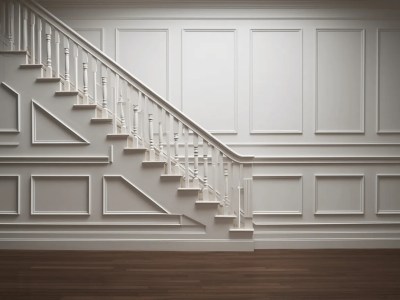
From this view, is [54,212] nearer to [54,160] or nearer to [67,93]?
[54,160]

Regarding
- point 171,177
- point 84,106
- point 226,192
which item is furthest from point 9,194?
point 226,192

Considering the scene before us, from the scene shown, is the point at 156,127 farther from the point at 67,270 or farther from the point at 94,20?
the point at 67,270

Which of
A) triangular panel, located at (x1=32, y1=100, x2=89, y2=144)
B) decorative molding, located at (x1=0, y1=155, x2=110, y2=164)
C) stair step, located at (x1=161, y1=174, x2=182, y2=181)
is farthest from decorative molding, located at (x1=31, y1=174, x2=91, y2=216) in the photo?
stair step, located at (x1=161, y1=174, x2=182, y2=181)

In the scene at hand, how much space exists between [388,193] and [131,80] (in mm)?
3436

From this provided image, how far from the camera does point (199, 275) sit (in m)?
4.41

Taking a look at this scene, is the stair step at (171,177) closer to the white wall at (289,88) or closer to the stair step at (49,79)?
the white wall at (289,88)

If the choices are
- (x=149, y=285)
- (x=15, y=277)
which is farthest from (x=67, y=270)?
(x=149, y=285)

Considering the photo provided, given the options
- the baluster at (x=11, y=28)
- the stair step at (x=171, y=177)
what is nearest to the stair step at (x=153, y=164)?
the stair step at (x=171, y=177)

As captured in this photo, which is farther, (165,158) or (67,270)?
(165,158)

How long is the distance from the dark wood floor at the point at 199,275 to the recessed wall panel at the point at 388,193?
71cm

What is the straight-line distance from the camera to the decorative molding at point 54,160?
5645 millimetres

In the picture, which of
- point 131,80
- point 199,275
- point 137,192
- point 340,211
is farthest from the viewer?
point 340,211

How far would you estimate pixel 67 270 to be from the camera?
457 centimetres

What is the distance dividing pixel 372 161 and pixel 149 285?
353 cm
